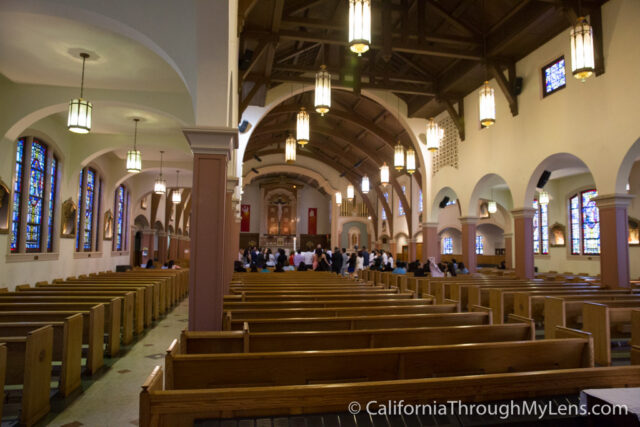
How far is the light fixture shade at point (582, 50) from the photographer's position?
20.6ft

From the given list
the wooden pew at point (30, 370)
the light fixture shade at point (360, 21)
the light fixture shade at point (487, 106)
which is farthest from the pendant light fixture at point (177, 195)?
the wooden pew at point (30, 370)

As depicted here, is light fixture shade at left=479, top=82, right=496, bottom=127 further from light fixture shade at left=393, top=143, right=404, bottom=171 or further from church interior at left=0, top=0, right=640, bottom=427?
light fixture shade at left=393, top=143, right=404, bottom=171

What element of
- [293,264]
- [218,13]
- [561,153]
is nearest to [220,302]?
[218,13]

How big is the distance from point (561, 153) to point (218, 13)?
7.79 meters

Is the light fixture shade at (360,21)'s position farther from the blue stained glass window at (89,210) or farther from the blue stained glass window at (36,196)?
the blue stained glass window at (89,210)

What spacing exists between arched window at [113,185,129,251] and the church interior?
15cm

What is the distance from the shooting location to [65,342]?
3.78 metres

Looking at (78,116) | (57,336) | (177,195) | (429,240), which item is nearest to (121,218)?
(177,195)

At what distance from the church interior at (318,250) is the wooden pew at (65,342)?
0.07 feet

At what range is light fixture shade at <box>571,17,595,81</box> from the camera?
629 centimetres

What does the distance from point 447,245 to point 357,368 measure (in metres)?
20.5

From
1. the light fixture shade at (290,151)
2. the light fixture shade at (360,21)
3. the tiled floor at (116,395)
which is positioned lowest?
the tiled floor at (116,395)

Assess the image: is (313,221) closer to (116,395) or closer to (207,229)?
(207,229)

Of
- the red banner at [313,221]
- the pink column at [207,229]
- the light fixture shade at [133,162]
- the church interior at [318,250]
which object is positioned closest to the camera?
the church interior at [318,250]
